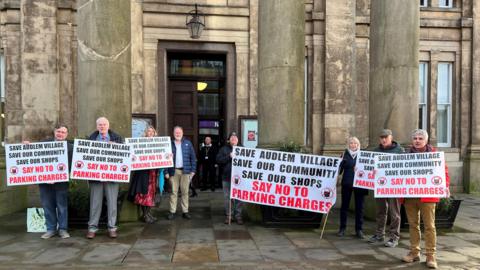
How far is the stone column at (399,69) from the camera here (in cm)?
927

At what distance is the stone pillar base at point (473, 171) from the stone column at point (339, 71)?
166 inches

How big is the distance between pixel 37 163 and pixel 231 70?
7620mm

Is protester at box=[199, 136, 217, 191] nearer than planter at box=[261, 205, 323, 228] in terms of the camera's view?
No

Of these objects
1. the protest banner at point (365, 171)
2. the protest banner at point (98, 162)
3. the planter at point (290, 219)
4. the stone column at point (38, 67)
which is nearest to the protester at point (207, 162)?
the stone column at point (38, 67)

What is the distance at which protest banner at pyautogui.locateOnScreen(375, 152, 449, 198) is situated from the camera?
6.22 m

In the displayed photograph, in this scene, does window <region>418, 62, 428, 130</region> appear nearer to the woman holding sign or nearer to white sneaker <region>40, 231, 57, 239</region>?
the woman holding sign

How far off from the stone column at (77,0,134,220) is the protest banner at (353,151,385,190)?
177 inches

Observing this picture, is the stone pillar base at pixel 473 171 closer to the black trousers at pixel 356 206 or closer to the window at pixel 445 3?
the window at pixel 445 3

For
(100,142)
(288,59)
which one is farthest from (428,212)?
(100,142)

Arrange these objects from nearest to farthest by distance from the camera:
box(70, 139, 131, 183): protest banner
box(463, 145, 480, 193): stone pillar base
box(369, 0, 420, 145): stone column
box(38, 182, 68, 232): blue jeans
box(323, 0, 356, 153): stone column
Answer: box(70, 139, 131, 183): protest banner, box(38, 182, 68, 232): blue jeans, box(369, 0, 420, 145): stone column, box(323, 0, 356, 153): stone column, box(463, 145, 480, 193): stone pillar base

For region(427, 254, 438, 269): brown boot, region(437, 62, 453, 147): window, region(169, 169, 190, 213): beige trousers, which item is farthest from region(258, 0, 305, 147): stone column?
region(437, 62, 453, 147): window

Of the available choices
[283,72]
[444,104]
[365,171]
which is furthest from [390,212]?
[444,104]

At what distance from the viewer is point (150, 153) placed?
8.27 meters

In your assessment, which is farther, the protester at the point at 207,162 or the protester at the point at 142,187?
the protester at the point at 207,162
